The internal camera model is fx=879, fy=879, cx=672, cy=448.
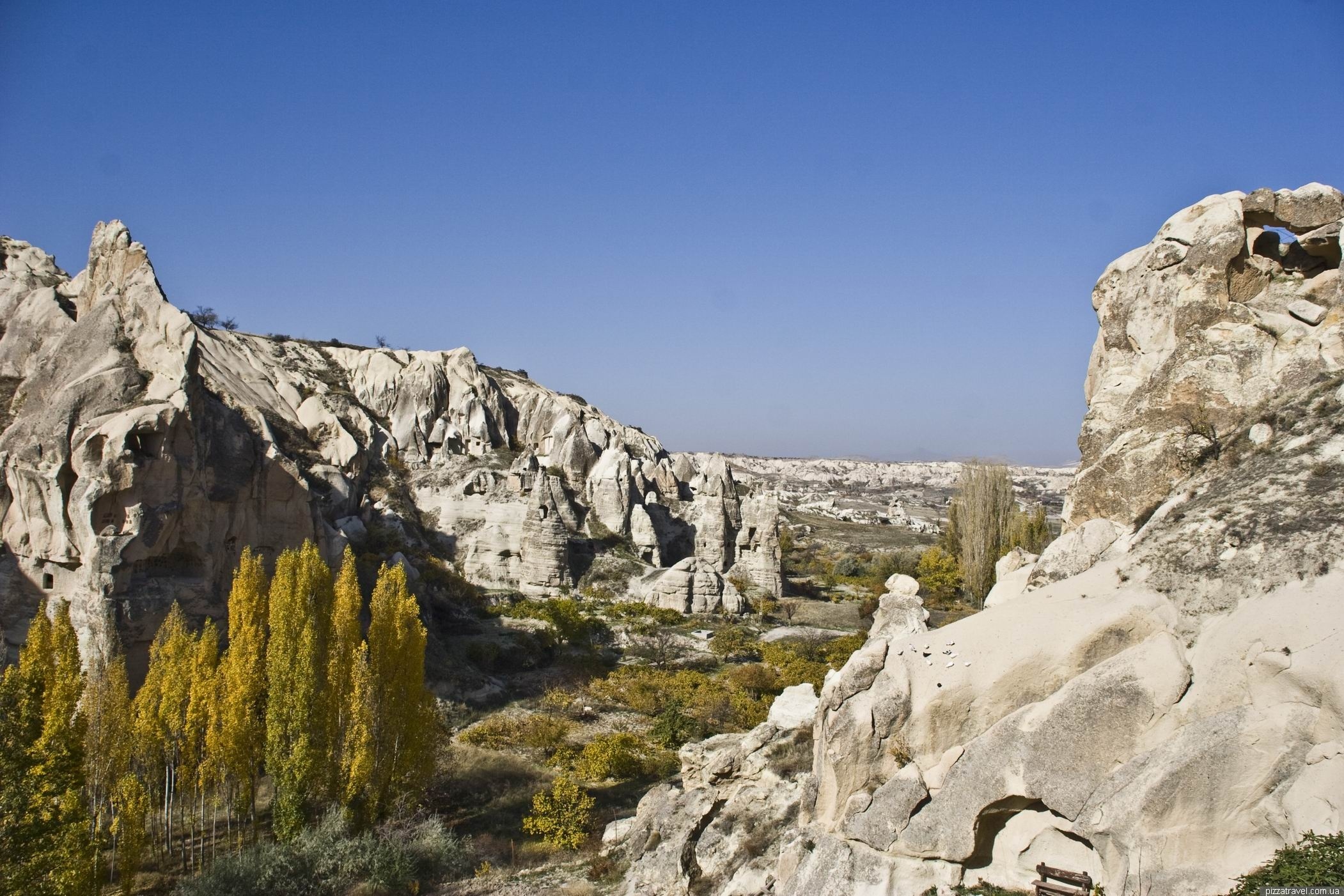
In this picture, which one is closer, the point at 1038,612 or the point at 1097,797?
the point at 1097,797

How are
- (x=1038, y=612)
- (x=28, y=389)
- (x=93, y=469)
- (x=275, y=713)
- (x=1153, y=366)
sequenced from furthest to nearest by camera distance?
(x=28, y=389) < (x=93, y=469) < (x=275, y=713) < (x=1153, y=366) < (x=1038, y=612)

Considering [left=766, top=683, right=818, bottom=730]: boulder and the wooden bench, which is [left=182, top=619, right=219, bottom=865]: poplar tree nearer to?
[left=766, top=683, right=818, bottom=730]: boulder

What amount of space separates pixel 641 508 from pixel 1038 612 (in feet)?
121

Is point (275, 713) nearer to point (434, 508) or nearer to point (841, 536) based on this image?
point (434, 508)

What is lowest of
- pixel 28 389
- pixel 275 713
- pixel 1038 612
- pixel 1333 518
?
pixel 275 713

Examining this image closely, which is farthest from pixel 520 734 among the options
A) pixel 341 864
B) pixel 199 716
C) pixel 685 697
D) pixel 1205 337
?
pixel 1205 337

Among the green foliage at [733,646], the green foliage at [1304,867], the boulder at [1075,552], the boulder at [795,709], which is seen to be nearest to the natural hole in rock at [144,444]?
the boulder at [795,709]

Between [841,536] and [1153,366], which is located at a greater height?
[1153,366]

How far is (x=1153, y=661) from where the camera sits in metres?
8.57

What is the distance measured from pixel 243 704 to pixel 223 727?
44 cm

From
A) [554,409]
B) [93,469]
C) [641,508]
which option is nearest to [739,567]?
[641,508]

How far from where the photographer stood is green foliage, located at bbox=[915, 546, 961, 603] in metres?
37.4

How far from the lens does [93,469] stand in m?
18.6

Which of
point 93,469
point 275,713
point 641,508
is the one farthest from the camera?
point 641,508
